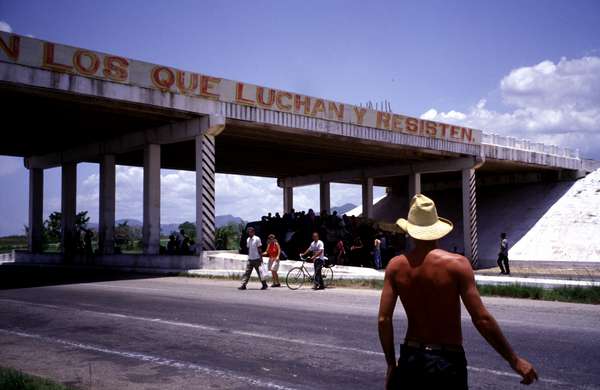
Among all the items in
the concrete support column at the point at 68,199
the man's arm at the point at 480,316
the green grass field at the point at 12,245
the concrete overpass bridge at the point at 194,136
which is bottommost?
the green grass field at the point at 12,245

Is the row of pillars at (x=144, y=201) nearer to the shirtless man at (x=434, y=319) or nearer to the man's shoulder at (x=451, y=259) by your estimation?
the shirtless man at (x=434, y=319)

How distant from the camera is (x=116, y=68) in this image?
22781mm

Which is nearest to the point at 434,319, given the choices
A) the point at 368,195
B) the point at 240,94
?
the point at 240,94

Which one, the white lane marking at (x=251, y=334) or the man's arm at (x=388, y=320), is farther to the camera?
the white lane marking at (x=251, y=334)

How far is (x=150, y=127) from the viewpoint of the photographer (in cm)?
2947

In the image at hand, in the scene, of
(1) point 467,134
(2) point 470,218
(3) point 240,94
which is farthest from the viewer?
(2) point 470,218

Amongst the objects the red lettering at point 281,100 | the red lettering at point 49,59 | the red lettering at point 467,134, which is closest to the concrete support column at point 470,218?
the red lettering at point 467,134

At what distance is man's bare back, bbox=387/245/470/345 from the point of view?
3.33m

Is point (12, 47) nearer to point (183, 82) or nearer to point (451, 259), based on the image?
point (183, 82)

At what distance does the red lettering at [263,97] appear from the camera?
1068 inches

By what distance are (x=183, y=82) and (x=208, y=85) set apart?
3.99 ft

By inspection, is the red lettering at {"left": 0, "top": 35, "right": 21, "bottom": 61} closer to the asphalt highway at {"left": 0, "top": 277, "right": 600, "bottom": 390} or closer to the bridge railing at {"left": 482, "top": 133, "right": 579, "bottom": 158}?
the asphalt highway at {"left": 0, "top": 277, "right": 600, "bottom": 390}

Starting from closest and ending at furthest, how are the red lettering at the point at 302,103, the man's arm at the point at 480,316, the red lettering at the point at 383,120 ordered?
the man's arm at the point at 480,316, the red lettering at the point at 302,103, the red lettering at the point at 383,120

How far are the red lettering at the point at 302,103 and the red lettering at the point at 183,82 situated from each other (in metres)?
5.41
